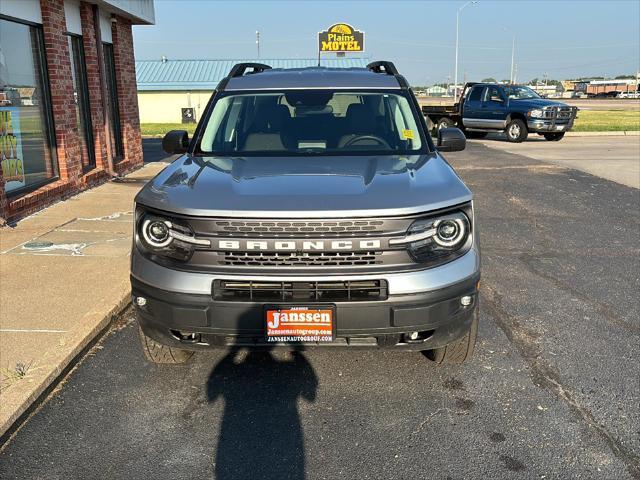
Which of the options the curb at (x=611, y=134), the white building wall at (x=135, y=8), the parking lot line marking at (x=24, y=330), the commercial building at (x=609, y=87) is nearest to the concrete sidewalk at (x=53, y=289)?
the parking lot line marking at (x=24, y=330)

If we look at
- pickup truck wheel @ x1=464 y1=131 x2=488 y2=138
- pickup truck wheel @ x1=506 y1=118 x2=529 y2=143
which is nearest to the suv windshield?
pickup truck wheel @ x1=506 y1=118 x2=529 y2=143

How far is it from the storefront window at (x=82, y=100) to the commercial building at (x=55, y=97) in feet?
0.06

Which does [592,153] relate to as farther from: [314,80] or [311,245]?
[311,245]

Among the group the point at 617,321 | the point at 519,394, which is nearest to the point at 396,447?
the point at 519,394

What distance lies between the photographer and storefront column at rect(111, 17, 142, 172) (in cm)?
1206

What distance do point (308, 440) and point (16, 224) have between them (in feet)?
19.0

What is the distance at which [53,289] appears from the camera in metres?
4.98

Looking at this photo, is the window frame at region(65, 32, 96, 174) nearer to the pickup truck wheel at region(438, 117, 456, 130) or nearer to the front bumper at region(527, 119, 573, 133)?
the front bumper at region(527, 119, 573, 133)

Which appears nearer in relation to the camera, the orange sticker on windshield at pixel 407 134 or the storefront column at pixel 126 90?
the orange sticker on windshield at pixel 407 134

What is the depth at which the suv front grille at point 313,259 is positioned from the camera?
9.76 feet

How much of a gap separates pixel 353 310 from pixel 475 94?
68.4ft

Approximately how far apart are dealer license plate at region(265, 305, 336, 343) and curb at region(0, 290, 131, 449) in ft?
4.73

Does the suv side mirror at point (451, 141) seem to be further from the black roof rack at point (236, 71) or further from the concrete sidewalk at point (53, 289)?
the concrete sidewalk at point (53, 289)

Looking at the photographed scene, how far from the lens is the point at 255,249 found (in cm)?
296
